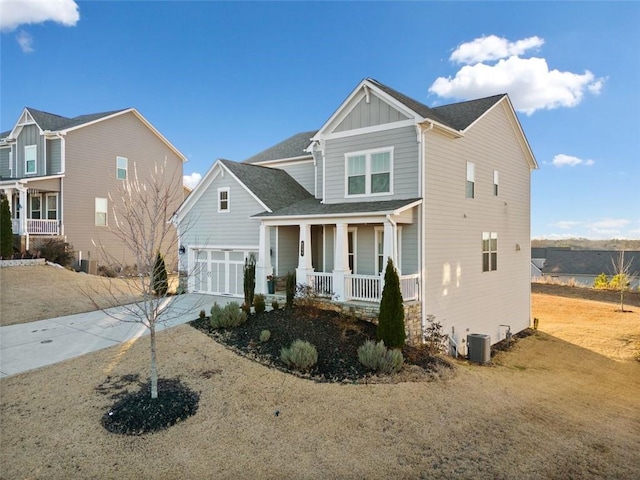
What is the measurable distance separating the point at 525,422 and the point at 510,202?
1270cm

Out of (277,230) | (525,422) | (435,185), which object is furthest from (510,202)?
(525,422)

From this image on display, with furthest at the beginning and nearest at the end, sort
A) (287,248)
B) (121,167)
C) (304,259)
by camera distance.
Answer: (121,167) < (287,248) < (304,259)

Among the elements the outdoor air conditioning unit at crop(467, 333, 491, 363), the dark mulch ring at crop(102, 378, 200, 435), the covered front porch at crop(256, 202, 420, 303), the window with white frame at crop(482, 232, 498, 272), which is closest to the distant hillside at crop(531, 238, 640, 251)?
the window with white frame at crop(482, 232, 498, 272)

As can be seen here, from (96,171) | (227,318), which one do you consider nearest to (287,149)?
(227,318)

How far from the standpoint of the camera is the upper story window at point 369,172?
42.5ft

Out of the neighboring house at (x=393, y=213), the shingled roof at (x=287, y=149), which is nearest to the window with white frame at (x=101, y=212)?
the neighboring house at (x=393, y=213)

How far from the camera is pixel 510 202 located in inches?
686

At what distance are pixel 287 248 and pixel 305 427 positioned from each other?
10153 millimetres

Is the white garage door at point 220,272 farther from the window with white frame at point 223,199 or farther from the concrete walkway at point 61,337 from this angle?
the concrete walkway at point 61,337

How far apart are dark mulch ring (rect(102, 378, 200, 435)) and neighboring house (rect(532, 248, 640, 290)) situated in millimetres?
47803

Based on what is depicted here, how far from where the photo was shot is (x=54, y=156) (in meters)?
23.2

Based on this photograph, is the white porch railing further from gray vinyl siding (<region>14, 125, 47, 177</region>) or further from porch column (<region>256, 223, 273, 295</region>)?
gray vinyl siding (<region>14, 125, 47, 177</region>)

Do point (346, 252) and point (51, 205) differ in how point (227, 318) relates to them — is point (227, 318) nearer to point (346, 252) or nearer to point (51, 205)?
point (346, 252)

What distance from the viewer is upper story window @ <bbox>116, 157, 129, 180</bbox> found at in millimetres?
25484
